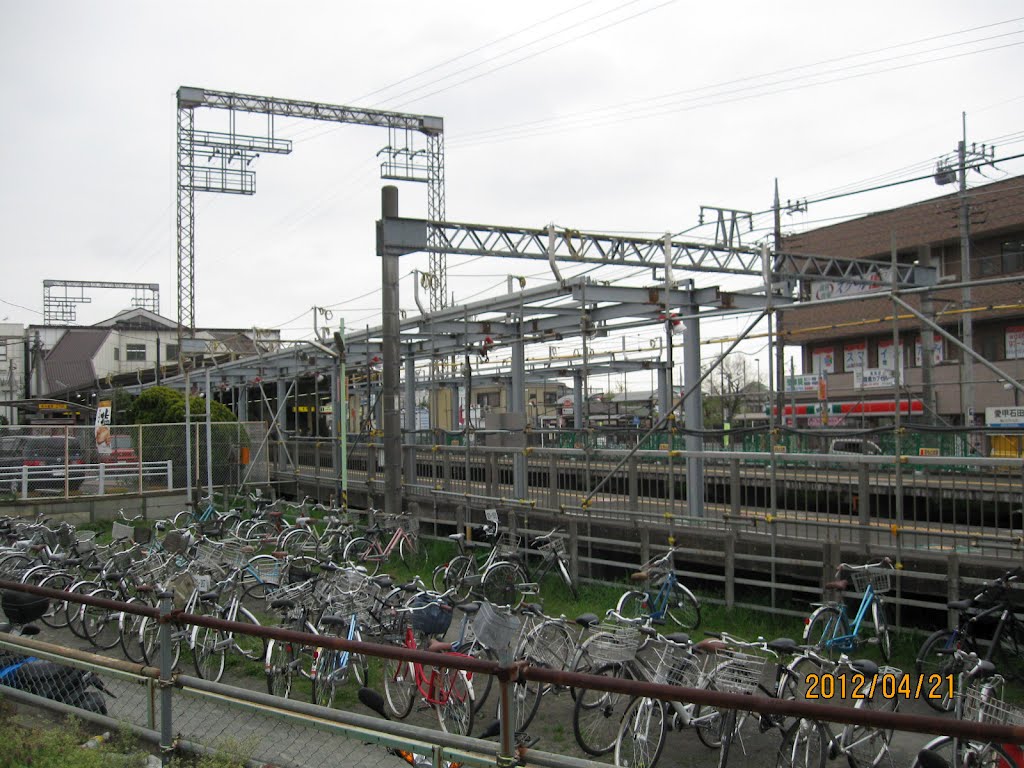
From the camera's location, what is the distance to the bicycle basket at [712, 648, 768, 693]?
17.2ft

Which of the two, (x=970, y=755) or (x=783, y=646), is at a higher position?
(x=783, y=646)

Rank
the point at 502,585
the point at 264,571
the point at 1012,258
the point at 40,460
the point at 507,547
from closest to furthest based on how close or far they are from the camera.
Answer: the point at 264,571, the point at 502,585, the point at 507,547, the point at 40,460, the point at 1012,258

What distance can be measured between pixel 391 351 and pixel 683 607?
680 centimetres

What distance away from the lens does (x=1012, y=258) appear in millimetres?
29516

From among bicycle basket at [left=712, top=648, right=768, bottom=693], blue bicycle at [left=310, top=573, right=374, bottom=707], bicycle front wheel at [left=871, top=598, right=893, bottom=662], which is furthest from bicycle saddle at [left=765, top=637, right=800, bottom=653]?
blue bicycle at [left=310, top=573, right=374, bottom=707]

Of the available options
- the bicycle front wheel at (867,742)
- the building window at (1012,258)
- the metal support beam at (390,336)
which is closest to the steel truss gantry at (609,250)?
the metal support beam at (390,336)

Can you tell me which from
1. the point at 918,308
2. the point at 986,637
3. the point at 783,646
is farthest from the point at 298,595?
the point at 918,308

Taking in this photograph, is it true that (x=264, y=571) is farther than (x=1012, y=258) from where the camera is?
No

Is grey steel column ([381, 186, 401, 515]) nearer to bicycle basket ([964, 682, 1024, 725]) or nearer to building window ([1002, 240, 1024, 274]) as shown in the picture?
bicycle basket ([964, 682, 1024, 725])

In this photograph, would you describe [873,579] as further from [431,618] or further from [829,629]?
[431,618]

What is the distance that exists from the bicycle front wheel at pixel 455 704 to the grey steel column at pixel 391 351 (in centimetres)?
755

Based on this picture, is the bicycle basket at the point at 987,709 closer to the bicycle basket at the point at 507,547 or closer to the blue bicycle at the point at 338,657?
the blue bicycle at the point at 338,657

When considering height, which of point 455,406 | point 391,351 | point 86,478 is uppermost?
point 391,351

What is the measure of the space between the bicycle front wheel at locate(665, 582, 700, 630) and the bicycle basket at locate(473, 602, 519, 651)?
2.77 meters
